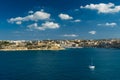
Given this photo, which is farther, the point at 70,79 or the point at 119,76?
the point at 119,76

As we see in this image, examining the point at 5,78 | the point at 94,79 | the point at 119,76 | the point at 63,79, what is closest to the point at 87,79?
the point at 94,79

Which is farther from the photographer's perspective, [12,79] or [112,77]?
[112,77]

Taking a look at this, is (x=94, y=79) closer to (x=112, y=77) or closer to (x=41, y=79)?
(x=112, y=77)

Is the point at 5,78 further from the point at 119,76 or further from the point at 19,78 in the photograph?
the point at 119,76

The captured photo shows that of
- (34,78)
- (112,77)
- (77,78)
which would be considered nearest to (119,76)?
(112,77)

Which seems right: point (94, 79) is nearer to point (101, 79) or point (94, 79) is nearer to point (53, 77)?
point (101, 79)
